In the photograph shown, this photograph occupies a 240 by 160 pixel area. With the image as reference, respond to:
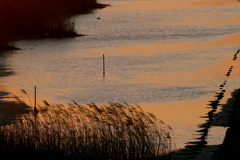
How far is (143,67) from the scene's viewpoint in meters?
23.7

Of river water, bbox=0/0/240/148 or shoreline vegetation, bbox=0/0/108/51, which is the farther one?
shoreline vegetation, bbox=0/0/108/51

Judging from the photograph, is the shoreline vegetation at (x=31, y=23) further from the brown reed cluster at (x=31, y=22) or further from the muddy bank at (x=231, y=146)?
the muddy bank at (x=231, y=146)

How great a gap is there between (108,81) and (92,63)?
430 cm

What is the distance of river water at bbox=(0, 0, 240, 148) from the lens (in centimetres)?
1723

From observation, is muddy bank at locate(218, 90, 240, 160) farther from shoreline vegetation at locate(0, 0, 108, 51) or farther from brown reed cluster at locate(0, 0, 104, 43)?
brown reed cluster at locate(0, 0, 104, 43)

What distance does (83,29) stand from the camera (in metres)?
40.1

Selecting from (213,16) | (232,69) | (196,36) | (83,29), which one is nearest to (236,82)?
(232,69)

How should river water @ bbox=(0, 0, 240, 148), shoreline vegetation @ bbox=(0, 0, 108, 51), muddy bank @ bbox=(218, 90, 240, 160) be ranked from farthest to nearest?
shoreline vegetation @ bbox=(0, 0, 108, 51), river water @ bbox=(0, 0, 240, 148), muddy bank @ bbox=(218, 90, 240, 160)

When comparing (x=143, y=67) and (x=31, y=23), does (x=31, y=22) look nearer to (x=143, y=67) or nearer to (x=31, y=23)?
(x=31, y=23)

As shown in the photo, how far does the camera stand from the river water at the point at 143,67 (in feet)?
56.5

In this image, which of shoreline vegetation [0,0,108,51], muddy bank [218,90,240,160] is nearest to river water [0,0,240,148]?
shoreline vegetation [0,0,108,51]

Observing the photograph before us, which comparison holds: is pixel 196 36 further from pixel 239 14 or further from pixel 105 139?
pixel 105 139

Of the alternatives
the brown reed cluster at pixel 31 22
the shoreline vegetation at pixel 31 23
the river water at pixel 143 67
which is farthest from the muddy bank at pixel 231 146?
the brown reed cluster at pixel 31 22


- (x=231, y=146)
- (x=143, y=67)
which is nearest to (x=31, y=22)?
(x=143, y=67)
